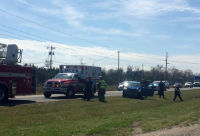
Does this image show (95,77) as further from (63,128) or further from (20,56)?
(63,128)

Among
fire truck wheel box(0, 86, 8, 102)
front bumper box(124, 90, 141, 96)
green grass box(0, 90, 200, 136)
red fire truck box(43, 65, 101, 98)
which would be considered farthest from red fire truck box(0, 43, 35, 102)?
front bumper box(124, 90, 141, 96)

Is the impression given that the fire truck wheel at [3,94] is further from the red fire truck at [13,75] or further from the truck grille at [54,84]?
the truck grille at [54,84]

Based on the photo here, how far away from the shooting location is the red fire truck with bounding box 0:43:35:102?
18703mm

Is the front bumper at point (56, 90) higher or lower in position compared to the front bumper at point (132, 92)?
higher

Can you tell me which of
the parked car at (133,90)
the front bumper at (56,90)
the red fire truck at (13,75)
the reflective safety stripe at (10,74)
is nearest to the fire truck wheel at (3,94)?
the red fire truck at (13,75)

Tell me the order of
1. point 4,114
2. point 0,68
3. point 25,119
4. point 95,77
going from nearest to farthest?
point 25,119 → point 4,114 → point 0,68 → point 95,77

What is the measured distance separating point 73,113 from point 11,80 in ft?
17.5

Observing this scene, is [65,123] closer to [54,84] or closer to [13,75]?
[13,75]

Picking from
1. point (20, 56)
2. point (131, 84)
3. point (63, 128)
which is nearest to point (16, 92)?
point (20, 56)

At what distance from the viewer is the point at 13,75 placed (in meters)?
19.3

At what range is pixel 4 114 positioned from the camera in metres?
14.1

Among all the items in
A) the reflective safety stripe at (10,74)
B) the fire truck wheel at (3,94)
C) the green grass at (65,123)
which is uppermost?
the reflective safety stripe at (10,74)

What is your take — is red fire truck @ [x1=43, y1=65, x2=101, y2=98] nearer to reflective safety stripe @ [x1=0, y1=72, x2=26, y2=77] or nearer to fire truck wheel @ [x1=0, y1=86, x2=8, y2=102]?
reflective safety stripe @ [x1=0, y1=72, x2=26, y2=77]

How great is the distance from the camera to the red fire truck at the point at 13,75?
61.4ft
